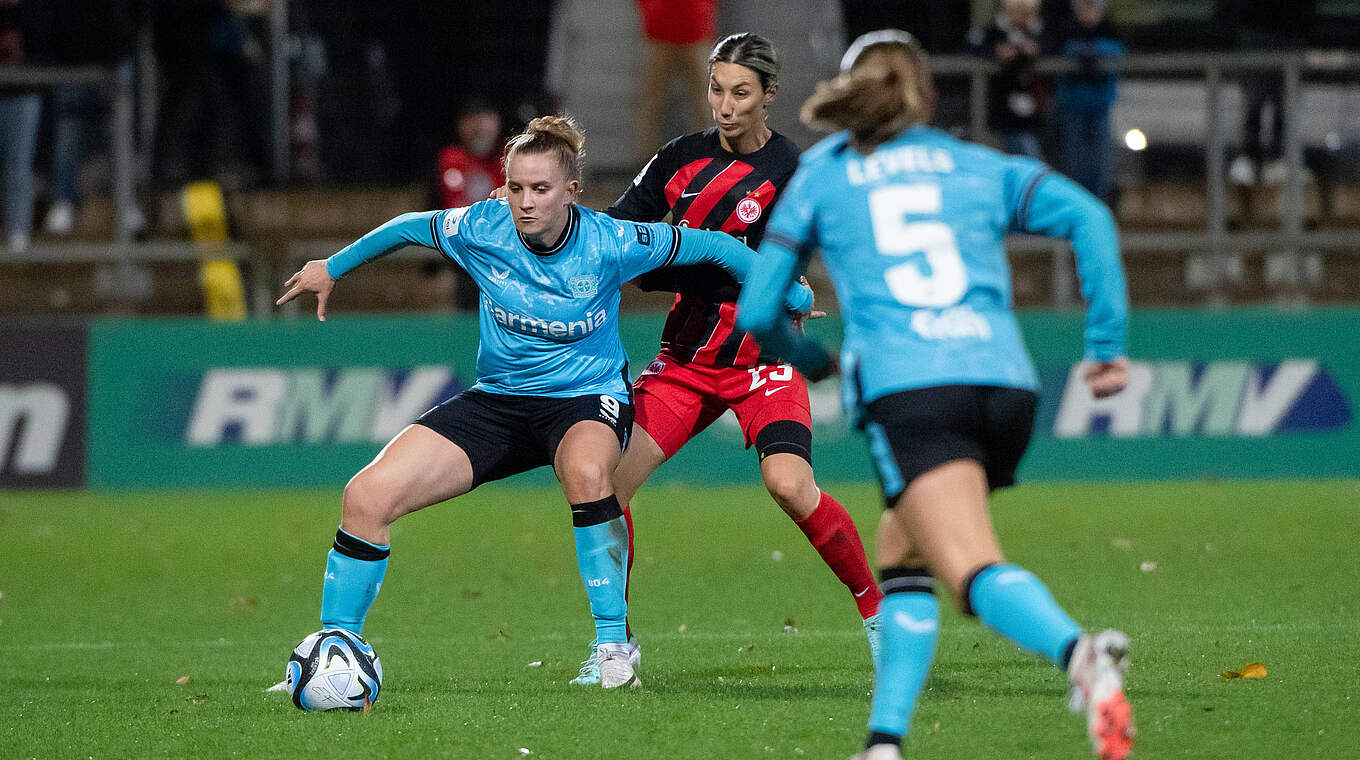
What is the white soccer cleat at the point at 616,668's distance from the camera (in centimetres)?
584

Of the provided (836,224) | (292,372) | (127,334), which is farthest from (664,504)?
(836,224)

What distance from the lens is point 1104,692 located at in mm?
3707

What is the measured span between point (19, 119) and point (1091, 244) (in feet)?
35.8

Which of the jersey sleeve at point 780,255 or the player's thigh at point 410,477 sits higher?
the jersey sleeve at point 780,255

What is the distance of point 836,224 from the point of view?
4.25m

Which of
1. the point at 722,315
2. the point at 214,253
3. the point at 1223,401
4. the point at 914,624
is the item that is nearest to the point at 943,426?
the point at 914,624

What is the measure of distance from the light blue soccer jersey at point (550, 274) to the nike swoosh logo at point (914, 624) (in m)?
1.91

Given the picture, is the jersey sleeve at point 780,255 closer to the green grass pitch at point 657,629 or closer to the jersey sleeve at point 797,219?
the jersey sleeve at point 797,219

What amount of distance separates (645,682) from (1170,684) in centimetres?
181

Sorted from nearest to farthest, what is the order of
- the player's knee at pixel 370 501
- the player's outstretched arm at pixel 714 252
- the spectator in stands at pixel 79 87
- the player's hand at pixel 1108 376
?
the player's hand at pixel 1108 376 → the player's knee at pixel 370 501 → the player's outstretched arm at pixel 714 252 → the spectator in stands at pixel 79 87

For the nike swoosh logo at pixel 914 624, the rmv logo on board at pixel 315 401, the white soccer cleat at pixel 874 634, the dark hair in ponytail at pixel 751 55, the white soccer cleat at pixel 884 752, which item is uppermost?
the dark hair in ponytail at pixel 751 55

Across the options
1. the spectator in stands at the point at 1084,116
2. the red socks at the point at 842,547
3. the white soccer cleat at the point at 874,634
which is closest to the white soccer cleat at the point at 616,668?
the red socks at the point at 842,547

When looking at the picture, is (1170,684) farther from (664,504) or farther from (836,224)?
(664,504)

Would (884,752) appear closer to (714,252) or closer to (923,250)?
(923,250)
